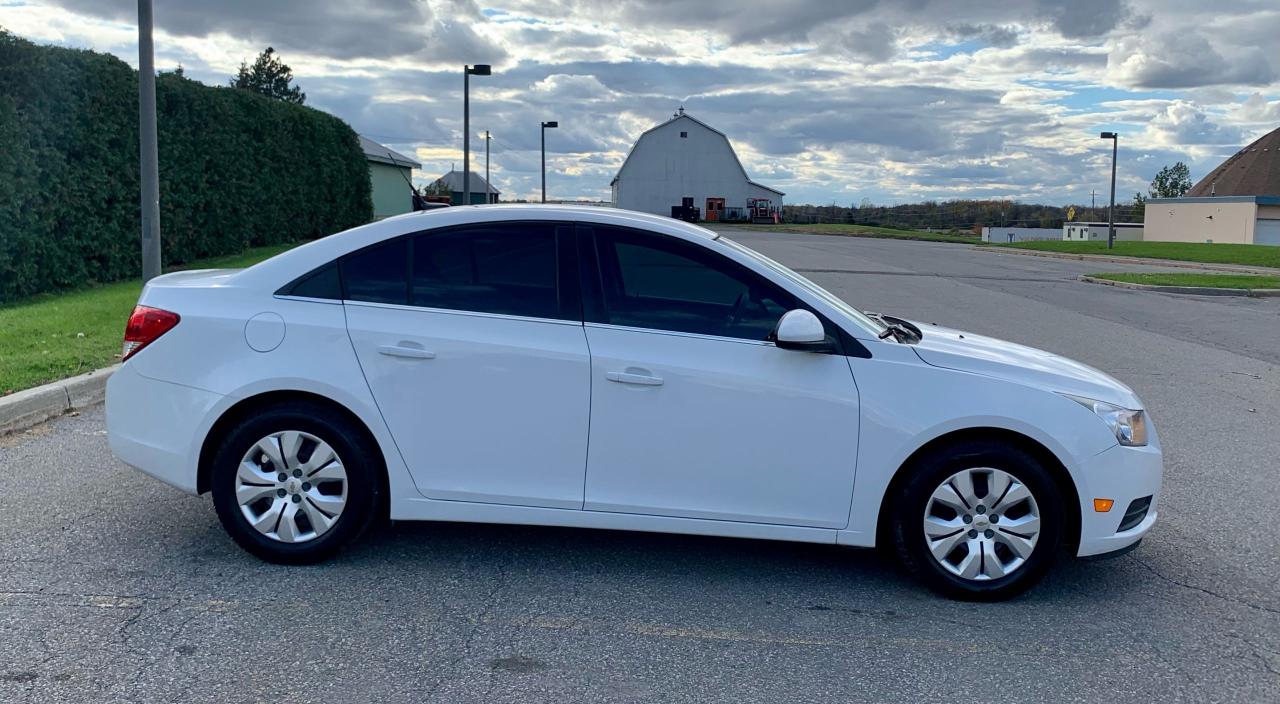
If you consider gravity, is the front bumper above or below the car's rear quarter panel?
below

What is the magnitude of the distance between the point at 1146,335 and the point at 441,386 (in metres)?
12.5

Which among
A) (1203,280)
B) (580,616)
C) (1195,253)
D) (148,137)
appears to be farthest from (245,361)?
(1195,253)

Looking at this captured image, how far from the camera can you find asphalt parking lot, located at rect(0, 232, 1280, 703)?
374cm

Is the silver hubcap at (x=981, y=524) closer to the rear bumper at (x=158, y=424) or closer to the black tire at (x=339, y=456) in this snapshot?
the black tire at (x=339, y=456)

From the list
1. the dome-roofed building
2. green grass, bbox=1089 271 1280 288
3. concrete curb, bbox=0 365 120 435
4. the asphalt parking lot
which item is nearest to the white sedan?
the asphalt parking lot

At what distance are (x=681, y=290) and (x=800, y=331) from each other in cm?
60

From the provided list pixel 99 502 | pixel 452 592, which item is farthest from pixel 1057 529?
pixel 99 502

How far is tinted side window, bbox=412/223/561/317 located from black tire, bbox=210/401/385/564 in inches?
26.8

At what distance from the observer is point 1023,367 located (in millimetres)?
4754

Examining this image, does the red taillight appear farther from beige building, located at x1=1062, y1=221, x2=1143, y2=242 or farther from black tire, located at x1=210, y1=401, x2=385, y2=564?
beige building, located at x1=1062, y1=221, x2=1143, y2=242

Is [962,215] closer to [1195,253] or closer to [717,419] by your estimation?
[1195,253]

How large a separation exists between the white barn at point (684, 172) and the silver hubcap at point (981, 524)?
7354 cm

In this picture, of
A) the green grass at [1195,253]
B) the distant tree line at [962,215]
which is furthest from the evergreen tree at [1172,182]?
the green grass at [1195,253]

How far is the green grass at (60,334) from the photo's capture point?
8.58 metres
